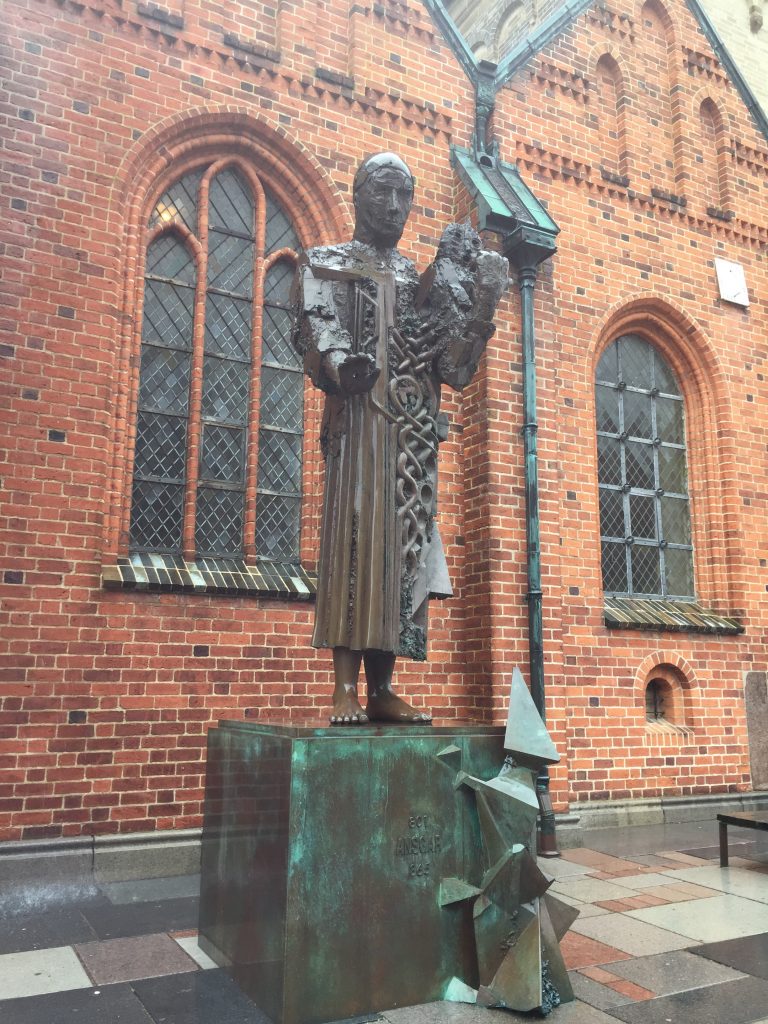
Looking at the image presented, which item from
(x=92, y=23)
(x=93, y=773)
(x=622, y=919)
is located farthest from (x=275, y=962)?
(x=92, y=23)

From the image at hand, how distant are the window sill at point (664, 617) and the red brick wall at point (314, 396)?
138mm

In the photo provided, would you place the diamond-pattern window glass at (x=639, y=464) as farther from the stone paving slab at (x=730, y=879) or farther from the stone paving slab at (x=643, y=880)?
the stone paving slab at (x=643, y=880)

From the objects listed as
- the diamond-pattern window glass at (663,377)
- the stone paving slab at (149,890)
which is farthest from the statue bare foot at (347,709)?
the diamond-pattern window glass at (663,377)

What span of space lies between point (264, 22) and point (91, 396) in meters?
3.72

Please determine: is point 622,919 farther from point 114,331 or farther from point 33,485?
point 114,331

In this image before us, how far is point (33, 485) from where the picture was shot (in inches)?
226

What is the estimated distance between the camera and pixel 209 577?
6.35m

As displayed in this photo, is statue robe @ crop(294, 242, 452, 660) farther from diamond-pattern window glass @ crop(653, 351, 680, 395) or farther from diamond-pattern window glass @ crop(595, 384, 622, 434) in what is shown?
diamond-pattern window glass @ crop(653, 351, 680, 395)

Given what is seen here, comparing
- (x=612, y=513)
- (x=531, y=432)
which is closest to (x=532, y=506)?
(x=531, y=432)

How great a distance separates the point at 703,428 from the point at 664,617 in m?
2.31

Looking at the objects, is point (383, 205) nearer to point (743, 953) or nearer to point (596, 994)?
point (596, 994)

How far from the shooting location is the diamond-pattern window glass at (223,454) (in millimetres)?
6812

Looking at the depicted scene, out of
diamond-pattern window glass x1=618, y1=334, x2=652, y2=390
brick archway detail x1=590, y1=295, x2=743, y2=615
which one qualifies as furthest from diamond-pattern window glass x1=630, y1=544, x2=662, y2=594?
diamond-pattern window glass x1=618, y1=334, x2=652, y2=390

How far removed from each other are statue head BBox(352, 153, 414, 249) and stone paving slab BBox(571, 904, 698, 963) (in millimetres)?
3481
